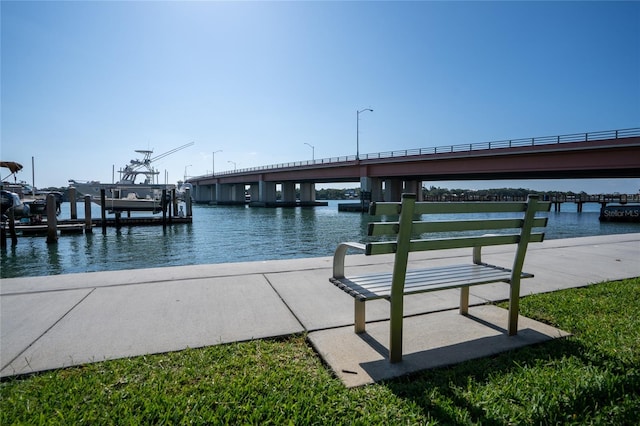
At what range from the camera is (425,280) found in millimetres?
3021

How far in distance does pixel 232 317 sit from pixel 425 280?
6.60 feet

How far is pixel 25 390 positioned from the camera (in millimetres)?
2264

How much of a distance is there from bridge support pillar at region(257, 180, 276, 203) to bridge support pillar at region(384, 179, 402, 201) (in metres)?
26.3

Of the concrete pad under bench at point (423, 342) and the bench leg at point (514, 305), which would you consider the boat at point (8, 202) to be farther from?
the bench leg at point (514, 305)

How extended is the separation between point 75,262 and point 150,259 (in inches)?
112

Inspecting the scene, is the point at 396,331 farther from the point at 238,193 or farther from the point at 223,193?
the point at 223,193

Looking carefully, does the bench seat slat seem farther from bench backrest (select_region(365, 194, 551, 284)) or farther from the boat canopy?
the boat canopy

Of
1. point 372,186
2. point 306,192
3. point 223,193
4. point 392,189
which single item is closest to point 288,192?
point 306,192

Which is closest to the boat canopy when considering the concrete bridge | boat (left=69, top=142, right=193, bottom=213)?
boat (left=69, top=142, right=193, bottom=213)

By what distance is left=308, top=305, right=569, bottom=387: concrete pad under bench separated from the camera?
8.48 feet

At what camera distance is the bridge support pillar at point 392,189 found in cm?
5449

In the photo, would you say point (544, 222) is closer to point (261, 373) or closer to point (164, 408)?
point (261, 373)

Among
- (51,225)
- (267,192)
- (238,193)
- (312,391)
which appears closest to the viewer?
(312,391)

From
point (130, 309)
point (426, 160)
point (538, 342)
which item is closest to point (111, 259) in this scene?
point (130, 309)
